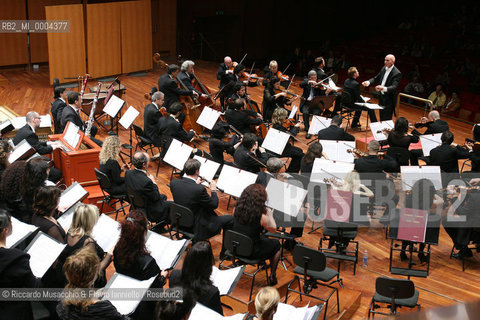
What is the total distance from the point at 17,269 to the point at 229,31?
1431 cm

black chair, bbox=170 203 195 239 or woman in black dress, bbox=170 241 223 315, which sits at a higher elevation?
woman in black dress, bbox=170 241 223 315

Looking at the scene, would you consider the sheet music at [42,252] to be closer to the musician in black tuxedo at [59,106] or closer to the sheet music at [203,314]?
the sheet music at [203,314]

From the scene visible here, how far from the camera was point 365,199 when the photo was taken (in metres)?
6.43

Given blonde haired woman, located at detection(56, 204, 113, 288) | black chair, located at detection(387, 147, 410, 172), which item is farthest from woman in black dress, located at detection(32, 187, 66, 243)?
black chair, located at detection(387, 147, 410, 172)

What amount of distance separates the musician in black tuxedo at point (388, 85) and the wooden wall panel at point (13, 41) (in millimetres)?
9597

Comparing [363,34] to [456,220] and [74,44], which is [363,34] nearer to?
[74,44]

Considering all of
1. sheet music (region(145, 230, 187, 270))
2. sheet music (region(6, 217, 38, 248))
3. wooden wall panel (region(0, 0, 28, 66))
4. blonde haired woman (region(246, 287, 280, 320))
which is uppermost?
blonde haired woman (region(246, 287, 280, 320))

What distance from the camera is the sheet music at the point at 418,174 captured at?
21.3 ft

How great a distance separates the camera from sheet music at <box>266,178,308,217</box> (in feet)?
18.4

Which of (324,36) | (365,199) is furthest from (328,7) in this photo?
(365,199)

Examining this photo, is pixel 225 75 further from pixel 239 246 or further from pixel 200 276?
pixel 200 276

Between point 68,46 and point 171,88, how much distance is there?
16.3ft

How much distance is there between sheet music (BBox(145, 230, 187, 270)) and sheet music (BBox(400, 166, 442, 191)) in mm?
3276

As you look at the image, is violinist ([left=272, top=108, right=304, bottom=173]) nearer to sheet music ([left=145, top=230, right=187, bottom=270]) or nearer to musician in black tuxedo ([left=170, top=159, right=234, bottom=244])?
musician in black tuxedo ([left=170, top=159, right=234, bottom=244])
